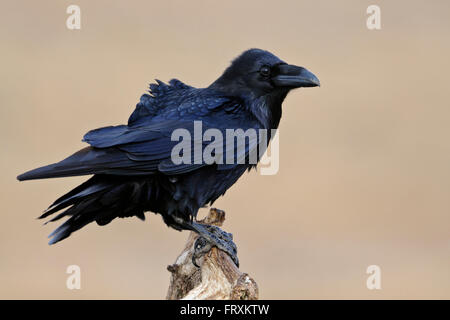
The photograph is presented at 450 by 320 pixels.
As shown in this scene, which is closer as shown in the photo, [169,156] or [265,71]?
[169,156]

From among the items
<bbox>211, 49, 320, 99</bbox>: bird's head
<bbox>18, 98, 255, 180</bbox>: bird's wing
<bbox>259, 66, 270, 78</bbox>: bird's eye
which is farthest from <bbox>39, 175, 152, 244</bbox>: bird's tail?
<bbox>259, 66, 270, 78</bbox>: bird's eye

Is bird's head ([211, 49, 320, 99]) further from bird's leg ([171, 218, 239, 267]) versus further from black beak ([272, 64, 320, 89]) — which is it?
bird's leg ([171, 218, 239, 267])

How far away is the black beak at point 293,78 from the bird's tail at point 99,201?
1285 mm

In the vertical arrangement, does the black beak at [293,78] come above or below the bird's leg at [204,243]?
above

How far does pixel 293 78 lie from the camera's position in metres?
5.25

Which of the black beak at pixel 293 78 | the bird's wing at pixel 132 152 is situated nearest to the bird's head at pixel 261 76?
the black beak at pixel 293 78

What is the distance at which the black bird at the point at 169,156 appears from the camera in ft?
15.1

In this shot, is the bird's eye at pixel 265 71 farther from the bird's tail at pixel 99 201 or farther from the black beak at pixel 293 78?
the bird's tail at pixel 99 201

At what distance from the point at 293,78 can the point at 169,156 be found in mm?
1163

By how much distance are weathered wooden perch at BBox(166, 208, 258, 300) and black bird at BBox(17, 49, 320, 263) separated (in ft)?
0.59

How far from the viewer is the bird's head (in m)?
5.28

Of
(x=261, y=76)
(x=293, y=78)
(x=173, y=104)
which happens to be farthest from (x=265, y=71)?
(x=173, y=104)

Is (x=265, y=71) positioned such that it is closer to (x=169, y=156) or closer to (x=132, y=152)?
(x=169, y=156)

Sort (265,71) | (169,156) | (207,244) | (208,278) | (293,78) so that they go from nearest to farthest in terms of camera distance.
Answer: (208,278) < (169,156) < (207,244) < (293,78) < (265,71)
